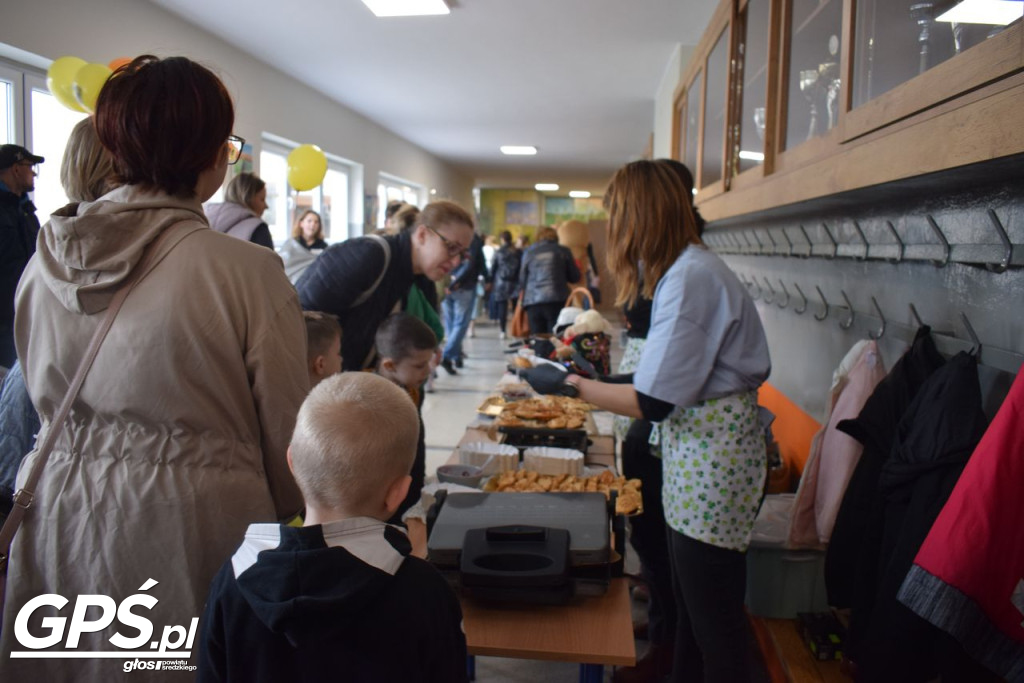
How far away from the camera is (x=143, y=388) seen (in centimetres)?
107

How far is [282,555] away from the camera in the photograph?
0.90m

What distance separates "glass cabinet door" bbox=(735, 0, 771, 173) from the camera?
94.2 inches

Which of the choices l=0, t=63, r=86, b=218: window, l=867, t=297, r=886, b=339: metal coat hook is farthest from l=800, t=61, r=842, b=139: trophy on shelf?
l=0, t=63, r=86, b=218: window

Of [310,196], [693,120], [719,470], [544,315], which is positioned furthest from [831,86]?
[310,196]

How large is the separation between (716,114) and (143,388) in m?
2.85

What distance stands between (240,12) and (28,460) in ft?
15.2

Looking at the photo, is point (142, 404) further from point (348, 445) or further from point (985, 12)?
point (985, 12)

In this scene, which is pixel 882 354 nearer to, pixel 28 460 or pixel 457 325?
pixel 28 460

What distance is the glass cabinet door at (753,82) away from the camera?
7.85 ft

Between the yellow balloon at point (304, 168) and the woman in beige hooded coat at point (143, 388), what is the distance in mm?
4175

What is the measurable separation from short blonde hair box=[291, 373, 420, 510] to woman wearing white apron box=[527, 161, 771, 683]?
2.48ft

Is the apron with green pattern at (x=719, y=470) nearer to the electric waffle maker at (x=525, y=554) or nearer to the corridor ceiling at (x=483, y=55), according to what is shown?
the electric waffle maker at (x=525, y=554)

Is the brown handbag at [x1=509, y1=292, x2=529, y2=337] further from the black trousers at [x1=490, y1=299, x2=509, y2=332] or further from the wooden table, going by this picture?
the wooden table

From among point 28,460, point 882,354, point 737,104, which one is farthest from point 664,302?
point 737,104
